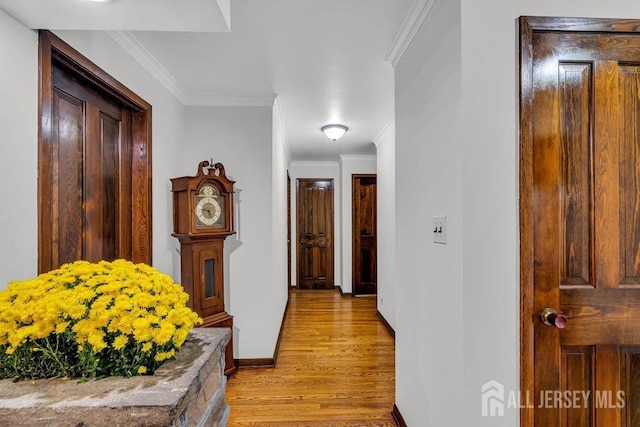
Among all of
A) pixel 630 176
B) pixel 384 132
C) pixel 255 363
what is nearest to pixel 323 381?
pixel 255 363

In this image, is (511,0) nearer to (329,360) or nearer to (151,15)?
(151,15)

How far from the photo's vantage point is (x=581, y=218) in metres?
1.36

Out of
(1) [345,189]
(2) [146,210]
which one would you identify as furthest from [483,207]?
(1) [345,189]

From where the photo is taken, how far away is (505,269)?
1343mm

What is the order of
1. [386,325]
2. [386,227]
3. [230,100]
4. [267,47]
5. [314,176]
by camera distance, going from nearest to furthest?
[267,47] < [230,100] < [386,325] < [386,227] < [314,176]

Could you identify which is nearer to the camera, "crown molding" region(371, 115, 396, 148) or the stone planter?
the stone planter

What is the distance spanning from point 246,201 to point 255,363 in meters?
1.39

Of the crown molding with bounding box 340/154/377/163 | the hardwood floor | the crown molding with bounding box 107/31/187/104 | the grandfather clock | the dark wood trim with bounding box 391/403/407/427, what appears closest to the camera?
the crown molding with bounding box 107/31/187/104

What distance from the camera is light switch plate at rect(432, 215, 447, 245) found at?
1.47 meters

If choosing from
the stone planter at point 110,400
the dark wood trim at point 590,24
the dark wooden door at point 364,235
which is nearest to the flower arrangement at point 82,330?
the stone planter at point 110,400

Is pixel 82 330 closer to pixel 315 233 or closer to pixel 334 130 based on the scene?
pixel 334 130

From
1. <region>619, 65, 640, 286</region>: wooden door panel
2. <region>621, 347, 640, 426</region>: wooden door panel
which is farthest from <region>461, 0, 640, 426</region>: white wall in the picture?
<region>621, 347, 640, 426</region>: wooden door panel

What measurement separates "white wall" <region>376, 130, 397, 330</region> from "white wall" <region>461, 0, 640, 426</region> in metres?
2.40

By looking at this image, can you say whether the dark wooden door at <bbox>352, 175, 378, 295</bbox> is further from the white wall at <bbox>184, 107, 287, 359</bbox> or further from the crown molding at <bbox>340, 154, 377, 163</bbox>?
the white wall at <bbox>184, 107, 287, 359</bbox>
